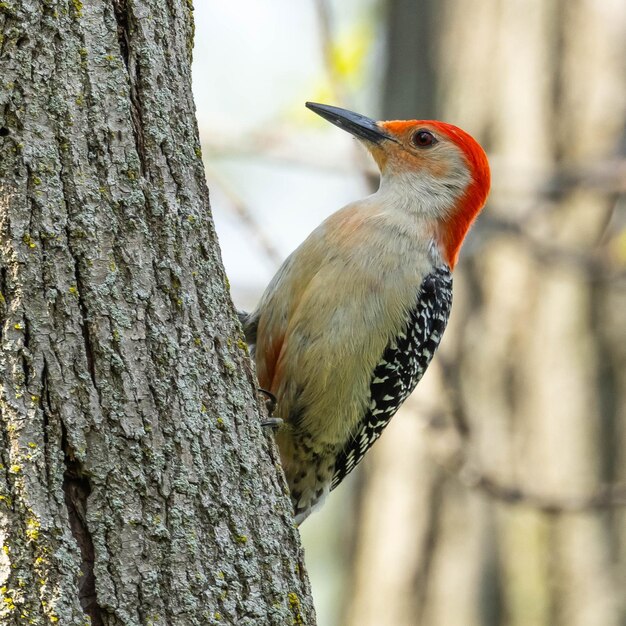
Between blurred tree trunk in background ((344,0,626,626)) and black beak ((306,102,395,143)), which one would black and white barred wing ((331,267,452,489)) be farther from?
blurred tree trunk in background ((344,0,626,626))

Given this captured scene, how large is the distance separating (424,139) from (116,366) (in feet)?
11.0

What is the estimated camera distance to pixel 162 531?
2.82 metres

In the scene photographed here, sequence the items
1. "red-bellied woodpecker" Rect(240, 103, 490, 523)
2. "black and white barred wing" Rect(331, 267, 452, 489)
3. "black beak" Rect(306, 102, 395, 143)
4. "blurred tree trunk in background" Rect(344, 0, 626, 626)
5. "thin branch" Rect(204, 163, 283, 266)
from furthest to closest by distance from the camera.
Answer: "blurred tree trunk in background" Rect(344, 0, 626, 626) → "thin branch" Rect(204, 163, 283, 266) → "black beak" Rect(306, 102, 395, 143) → "black and white barred wing" Rect(331, 267, 452, 489) → "red-bellied woodpecker" Rect(240, 103, 490, 523)

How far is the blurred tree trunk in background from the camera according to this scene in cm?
758

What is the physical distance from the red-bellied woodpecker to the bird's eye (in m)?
0.45

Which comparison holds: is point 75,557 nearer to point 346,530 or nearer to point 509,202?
point 509,202

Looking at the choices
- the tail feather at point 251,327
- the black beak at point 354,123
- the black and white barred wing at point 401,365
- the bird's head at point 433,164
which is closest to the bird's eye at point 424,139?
the bird's head at point 433,164

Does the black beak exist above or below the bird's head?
above

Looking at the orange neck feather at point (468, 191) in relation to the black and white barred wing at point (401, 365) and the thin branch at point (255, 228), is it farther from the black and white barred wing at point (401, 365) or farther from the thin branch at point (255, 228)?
the thin branch at point (255, 228)

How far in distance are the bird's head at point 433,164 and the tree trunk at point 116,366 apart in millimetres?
2541

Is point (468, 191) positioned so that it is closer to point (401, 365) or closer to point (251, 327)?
point (401, 365)

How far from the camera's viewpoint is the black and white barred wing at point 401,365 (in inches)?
193

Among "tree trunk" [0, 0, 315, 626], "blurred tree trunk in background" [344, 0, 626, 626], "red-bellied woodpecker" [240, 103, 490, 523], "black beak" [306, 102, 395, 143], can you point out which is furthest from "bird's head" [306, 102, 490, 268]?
"tree trunk" [0, 0, 315, 626]

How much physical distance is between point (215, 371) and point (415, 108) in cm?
582
